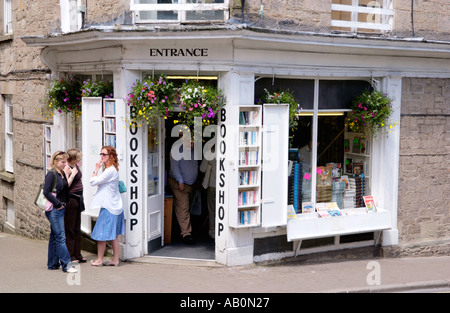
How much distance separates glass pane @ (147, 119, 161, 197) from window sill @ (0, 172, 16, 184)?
5224 mm

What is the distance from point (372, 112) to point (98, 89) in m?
4.60

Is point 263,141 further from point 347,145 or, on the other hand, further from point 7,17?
point 7,17

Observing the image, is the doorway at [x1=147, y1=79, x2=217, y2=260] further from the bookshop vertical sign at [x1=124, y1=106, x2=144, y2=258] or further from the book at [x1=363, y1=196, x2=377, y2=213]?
the book at [x1=363, y1=196, x2=377, y2=213]

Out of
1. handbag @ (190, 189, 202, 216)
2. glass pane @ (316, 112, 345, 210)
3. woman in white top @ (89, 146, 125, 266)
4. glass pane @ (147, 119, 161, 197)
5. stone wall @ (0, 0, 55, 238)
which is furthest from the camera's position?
stone wall @ (0, 0, 55, 238)

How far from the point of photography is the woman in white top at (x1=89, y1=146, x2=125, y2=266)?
8961 millimetres

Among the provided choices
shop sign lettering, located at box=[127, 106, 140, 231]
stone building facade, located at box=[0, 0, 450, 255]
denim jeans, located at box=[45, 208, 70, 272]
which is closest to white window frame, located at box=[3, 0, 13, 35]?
stone building facade, located at box=[0, 0, 450, 255]

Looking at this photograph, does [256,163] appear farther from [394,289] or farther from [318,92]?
[394,289]

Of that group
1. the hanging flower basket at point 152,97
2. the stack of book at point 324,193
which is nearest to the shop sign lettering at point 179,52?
the hanging flower basket at point 152,97

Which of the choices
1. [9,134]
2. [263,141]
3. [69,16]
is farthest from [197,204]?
[9,134]

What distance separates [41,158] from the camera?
12.3m

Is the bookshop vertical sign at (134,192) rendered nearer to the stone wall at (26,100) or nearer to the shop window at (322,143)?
the shop window at (322,143)

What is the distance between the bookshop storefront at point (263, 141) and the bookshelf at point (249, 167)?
16 mm

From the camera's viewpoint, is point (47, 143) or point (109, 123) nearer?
point (109, 123)

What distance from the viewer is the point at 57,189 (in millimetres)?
8695
